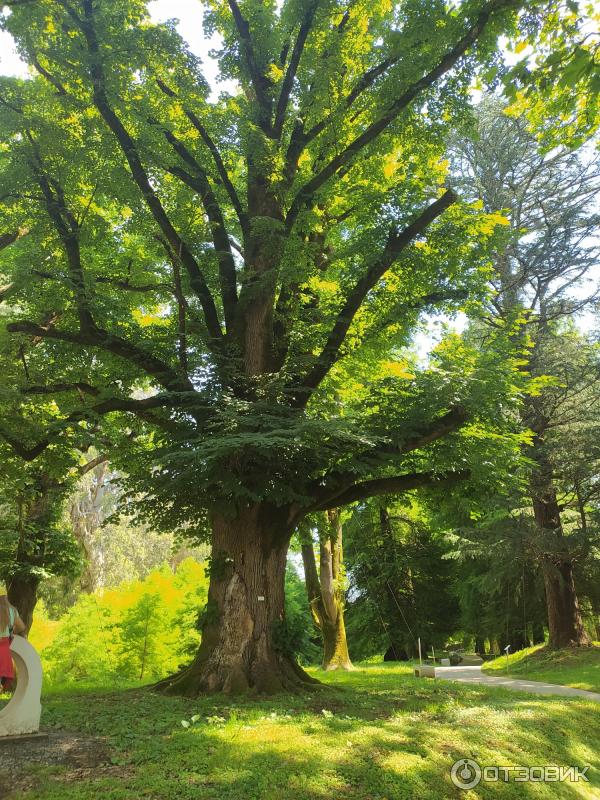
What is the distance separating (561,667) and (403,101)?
1407 cm

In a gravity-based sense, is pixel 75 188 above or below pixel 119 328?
above

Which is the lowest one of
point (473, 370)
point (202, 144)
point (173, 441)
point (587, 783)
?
point (587, 783)

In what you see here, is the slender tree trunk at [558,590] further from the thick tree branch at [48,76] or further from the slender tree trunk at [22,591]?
the thick tree branch at [48,76]

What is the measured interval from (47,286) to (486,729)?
367 inches

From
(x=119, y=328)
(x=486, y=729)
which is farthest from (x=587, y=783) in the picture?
(x=119, y=328)

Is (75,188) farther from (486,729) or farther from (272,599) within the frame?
(486,729)

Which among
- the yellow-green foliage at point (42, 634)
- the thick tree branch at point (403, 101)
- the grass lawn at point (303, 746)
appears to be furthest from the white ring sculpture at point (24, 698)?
the yellow-green foliage at point (42, 634)

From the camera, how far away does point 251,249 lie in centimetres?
1075

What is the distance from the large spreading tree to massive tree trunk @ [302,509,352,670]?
→ 6.79m

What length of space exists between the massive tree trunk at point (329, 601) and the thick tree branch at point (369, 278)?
311 inches

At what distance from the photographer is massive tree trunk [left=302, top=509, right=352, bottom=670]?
17266 millimetres

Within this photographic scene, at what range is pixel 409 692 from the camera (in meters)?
8.94

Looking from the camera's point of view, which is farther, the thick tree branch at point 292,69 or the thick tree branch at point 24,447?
the thick tree branch at point 292,69

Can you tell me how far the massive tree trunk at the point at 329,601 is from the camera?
56.6 feet
